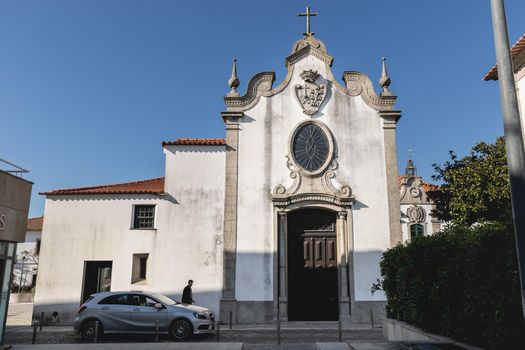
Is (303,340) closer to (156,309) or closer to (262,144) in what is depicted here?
(156,309)

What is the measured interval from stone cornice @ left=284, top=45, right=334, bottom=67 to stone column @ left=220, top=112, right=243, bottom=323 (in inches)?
127

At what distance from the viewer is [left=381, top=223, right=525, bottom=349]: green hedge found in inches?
236

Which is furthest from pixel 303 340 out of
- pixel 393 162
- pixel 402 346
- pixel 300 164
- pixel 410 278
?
pixel 393 162

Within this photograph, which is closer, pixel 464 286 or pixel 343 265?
pixel 464 286

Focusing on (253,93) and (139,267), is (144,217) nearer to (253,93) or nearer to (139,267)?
(139,267)

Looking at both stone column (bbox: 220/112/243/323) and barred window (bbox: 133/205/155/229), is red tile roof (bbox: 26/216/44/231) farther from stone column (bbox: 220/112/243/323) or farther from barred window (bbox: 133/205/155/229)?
stone column (bbox: 220/112/243/323)

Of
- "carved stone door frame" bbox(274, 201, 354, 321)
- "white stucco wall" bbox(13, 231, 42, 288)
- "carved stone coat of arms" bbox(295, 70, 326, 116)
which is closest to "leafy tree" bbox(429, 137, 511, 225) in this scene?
"carved stone door frame" bbox(274, 201, 354, 321)

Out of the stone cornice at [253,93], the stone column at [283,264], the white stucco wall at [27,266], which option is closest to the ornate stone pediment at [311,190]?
the stone column at [283,264]

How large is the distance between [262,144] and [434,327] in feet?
35.0

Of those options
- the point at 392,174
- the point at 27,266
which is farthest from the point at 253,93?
the point at 27,266

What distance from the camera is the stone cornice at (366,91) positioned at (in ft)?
60.1

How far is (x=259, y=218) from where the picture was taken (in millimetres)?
17172

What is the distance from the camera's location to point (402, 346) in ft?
22.1

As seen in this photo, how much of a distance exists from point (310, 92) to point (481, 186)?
296 inches
